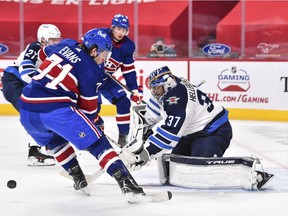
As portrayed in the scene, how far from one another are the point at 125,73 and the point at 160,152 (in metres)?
2.02

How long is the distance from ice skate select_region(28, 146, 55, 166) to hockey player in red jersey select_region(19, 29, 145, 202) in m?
1.43

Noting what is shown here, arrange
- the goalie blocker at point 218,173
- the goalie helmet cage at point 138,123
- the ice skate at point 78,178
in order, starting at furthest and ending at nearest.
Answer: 1. the goalie helmet cage at point 138,123
2. the goalie blocker at point 218,173
3. the ice skate at point 78,178

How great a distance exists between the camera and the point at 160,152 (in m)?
4.10

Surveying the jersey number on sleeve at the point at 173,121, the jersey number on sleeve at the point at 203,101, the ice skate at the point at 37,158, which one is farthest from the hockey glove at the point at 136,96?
the jersey number on sleeve at the point at 173,121

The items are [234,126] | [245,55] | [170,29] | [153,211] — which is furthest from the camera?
[170,29]

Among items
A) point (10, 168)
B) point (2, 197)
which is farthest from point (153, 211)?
point (10, 168)

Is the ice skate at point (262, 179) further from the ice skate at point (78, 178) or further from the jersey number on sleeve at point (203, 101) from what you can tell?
the ice skate at point (78, 178)

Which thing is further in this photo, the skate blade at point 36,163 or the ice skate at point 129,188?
the skate blade at point 36,163

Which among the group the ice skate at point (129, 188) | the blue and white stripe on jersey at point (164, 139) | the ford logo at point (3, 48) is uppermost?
the blue and white stripe on jersey at point (164, 139)

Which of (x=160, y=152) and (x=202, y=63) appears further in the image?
(x=202, y=63)

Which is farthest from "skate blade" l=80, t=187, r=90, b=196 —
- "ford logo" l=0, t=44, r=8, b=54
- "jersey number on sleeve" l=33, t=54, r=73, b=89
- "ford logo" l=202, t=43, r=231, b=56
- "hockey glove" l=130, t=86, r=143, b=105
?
"ford logo" l=0, t=44, r=8, b=54

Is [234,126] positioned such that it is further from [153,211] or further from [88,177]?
[153,211]

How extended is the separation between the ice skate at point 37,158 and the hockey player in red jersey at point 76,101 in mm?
1430

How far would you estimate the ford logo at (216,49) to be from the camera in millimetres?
8852
